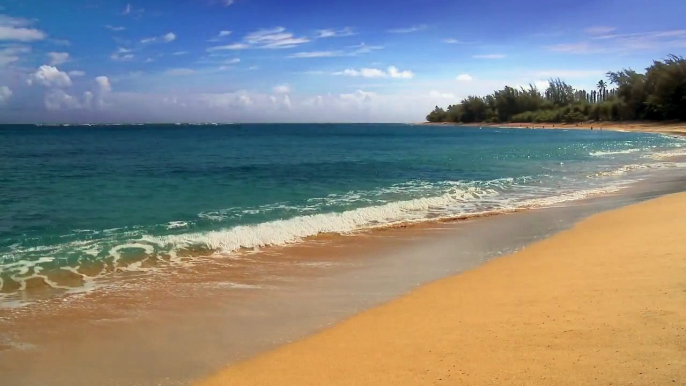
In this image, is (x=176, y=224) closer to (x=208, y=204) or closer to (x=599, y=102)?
(x=208, y=204)

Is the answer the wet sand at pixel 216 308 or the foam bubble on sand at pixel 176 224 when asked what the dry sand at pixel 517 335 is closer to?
the wet sand at pixel 216 308

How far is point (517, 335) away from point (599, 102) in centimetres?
11986

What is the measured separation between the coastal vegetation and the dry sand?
3341 inches

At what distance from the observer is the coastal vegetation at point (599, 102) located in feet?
256

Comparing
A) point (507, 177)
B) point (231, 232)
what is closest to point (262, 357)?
point (231, 232)

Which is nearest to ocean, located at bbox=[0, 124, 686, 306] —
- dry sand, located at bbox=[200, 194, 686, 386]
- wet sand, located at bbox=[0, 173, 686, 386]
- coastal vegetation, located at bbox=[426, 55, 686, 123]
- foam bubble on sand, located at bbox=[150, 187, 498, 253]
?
foam bubble on sand, located at bbox=[150, 187, 498, 253]

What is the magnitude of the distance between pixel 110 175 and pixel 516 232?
19240mm

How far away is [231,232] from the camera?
431 inches

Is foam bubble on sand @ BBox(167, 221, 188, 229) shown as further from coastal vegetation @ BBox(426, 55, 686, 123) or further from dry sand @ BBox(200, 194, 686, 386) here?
coastal vegetation @ BBox(426, 55, 686, 123)

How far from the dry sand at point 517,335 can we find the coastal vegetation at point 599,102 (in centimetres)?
8486

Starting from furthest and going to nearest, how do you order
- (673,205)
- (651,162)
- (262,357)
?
1. (651,162)
2. (673,205)
3. (262,357)

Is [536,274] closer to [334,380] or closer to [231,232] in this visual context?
[334,380]

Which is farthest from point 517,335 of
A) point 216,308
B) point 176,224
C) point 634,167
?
point 634,167

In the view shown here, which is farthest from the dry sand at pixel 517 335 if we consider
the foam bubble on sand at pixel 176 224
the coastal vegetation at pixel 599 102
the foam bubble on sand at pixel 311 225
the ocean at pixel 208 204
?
the coastal vegetation at pixel 599 102
